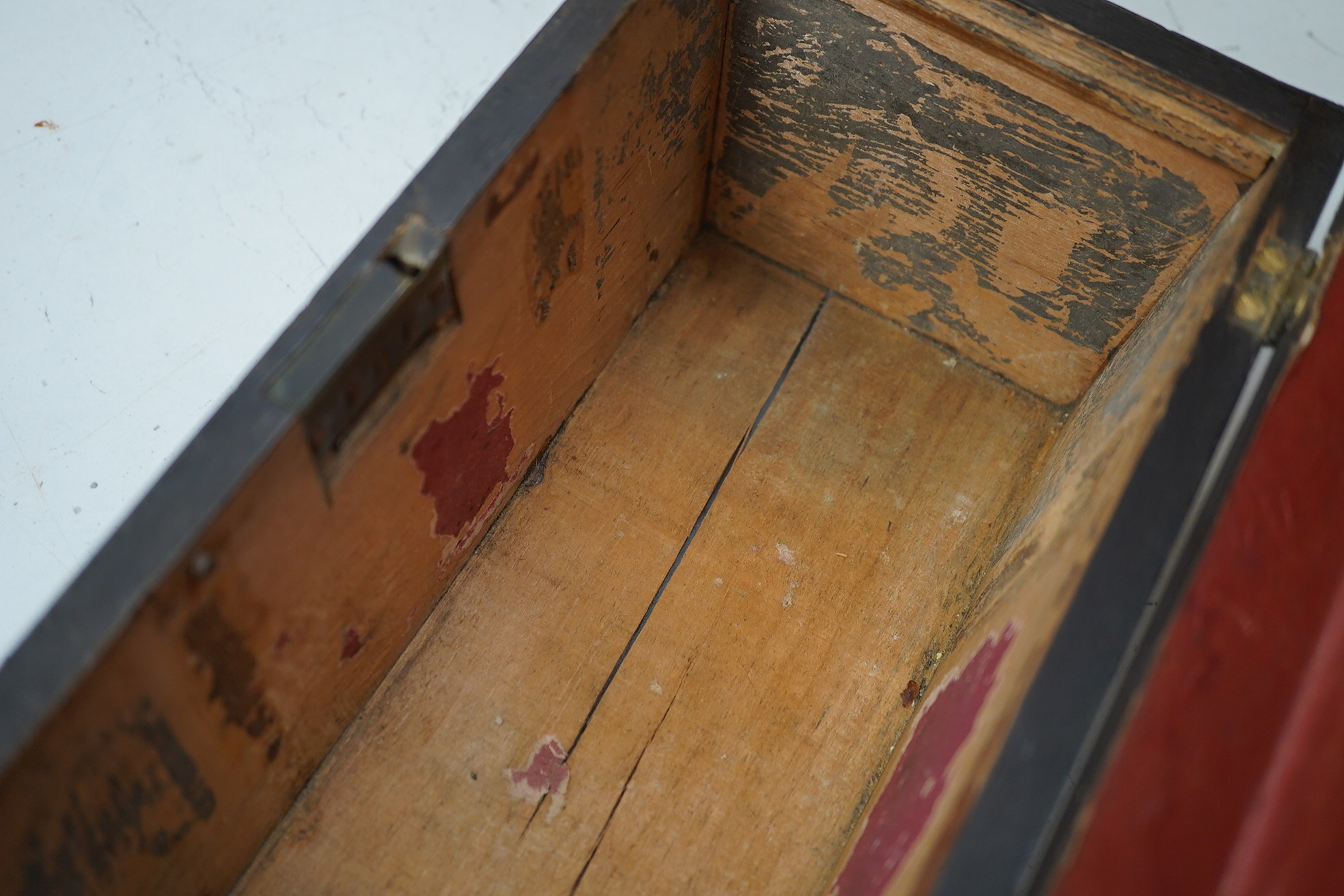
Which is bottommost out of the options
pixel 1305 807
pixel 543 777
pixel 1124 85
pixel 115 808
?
pixel 115 808

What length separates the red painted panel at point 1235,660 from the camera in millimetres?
583

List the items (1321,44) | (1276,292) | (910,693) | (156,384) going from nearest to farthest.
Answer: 1. (1276,292)
2. (910,693)
3. (156,384)
4. (1321,44)

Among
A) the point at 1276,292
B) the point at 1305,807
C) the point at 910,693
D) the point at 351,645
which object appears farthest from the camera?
the point at 910,693

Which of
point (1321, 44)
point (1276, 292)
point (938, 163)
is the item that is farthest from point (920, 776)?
point (1321, 44)

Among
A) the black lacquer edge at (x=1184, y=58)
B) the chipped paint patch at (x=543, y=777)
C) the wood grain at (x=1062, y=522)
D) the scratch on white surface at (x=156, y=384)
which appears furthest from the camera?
the scratch on white surface at (x=156, y=384)

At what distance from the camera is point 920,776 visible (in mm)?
781

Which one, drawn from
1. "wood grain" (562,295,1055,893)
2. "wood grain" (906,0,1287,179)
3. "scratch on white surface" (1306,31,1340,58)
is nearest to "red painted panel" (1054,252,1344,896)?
"wood grain" (906,0,1287,179)

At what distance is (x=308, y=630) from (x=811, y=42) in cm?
61

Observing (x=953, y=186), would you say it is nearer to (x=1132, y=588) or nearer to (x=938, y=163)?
(x=938, y=163)

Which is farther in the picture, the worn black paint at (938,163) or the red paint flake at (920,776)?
the worn black paint at (938,163)

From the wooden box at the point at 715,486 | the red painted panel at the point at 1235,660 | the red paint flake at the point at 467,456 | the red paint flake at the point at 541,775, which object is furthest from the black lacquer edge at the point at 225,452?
the red painted panel at the point at 1235,660

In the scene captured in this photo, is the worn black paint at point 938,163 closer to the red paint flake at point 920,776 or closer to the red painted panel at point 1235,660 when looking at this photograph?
the red painted panel at point 1235,660

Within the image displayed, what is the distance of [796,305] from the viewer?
1108 millimetres

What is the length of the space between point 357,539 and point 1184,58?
684 mm
